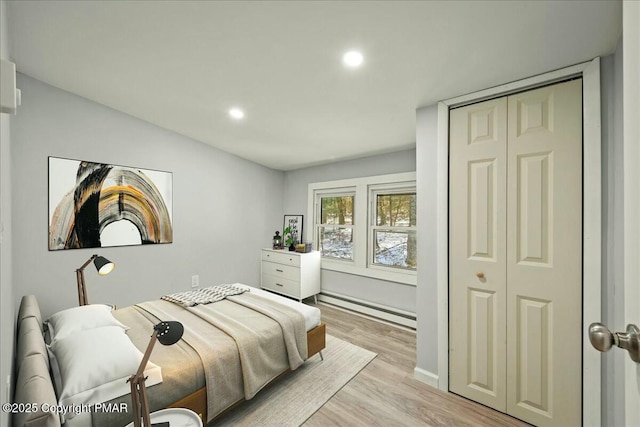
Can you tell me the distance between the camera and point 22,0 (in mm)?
1447

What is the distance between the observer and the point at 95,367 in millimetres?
1287

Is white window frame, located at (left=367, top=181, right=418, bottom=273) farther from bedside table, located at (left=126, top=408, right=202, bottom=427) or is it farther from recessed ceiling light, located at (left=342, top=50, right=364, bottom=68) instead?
bedside table, located at (left=126, top=408, right=202, bottom=427)

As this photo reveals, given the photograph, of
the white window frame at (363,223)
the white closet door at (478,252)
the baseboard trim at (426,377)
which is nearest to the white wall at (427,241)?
the baseboard trim at (426,377)

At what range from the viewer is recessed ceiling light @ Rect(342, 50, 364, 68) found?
5.35 ft

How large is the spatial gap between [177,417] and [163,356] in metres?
0.41

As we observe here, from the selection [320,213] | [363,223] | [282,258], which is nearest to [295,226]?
[320,213]

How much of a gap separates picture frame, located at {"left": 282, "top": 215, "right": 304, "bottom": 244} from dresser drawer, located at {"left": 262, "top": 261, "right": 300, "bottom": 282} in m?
0.52

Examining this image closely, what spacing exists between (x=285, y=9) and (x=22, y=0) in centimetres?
145

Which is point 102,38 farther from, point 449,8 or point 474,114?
point 474,114

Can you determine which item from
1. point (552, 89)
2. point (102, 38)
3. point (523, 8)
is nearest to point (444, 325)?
point (552, 89)

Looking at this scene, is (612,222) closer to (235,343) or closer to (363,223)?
(235,343)

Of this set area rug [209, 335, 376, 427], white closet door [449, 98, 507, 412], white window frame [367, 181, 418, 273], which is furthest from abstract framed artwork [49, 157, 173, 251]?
white closet door [449, 98, 507, 412]

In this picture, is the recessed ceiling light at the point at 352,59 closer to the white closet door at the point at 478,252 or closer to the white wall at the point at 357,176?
the white closet door at the point at 478,252

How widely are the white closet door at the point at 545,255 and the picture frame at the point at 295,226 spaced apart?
3122 millimetres
